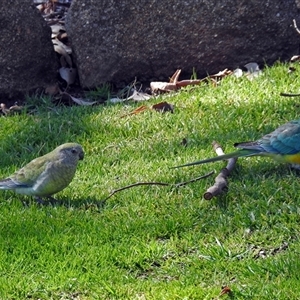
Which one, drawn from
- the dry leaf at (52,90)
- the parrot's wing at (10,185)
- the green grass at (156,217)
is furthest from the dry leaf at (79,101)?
the parrot's wing at (10,185)

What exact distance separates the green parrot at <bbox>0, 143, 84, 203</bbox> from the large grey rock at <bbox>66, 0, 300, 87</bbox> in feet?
7.82

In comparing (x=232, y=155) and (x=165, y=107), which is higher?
(x=232, y=155)

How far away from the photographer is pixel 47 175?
598 cm

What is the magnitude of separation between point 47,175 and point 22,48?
262 cm

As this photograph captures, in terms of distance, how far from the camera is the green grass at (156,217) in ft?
16.3

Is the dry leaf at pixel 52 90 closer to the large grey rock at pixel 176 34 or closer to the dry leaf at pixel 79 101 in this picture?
the dry leaf at pixel 79 101

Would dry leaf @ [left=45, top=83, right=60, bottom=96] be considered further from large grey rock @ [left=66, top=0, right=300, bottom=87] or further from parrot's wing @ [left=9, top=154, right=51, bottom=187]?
parrot's wing @ [left=9, top=154, right=51, bottom=187]

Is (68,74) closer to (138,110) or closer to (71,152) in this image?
(138,110)

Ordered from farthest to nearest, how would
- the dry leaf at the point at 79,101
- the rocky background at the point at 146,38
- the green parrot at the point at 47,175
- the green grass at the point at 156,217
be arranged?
the rocky background at the point at 146,38, the dry leaf at the point at 79,101, the green parrot at the point at 47,175, the green grass at the point at 156,217

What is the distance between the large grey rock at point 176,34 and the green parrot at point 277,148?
7.78 feet

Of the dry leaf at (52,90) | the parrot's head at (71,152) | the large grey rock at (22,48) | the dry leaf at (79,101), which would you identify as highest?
the parrot's head at (71,152)

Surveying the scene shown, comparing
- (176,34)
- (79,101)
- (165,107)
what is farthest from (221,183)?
(176,34)

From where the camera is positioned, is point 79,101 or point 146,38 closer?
point 79,101

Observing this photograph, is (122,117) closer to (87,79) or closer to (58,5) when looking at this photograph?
(87,79)
